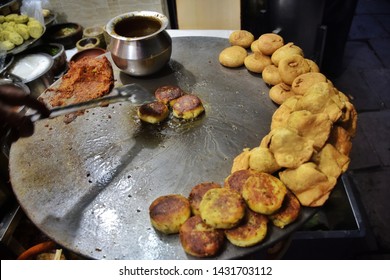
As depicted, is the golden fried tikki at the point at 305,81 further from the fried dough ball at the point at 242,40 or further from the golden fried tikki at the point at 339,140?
the fried dough ball at the point at 242,40

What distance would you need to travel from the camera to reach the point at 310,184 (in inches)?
64.9

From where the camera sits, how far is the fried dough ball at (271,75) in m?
2.32

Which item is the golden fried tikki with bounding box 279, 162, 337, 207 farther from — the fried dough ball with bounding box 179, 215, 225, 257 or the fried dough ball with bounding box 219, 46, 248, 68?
the fried dough ball with bounding box 219, 46, 248, 68

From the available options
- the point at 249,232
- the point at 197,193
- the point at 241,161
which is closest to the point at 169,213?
the point at 197,193

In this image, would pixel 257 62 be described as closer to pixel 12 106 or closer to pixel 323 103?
pixel 323 103

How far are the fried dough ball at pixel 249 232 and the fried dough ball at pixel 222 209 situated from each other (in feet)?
0.14

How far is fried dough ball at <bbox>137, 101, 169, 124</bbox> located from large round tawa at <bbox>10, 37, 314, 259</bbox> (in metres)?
0.06

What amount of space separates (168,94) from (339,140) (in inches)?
48.5

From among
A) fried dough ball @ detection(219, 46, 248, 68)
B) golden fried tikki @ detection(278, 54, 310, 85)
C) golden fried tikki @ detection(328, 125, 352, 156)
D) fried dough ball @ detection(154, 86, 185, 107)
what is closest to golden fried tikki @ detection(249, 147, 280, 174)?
golden fried tikki @ detection(328, 125, 352, 156)

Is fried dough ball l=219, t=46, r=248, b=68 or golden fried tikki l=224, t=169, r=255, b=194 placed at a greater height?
fried dough ball l=219, t=46, r=248, b=68

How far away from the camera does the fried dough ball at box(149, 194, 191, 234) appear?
1597mm

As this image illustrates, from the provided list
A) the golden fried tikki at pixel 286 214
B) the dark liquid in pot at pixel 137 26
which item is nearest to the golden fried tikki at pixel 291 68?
the golden fried tikki at pixel 286 214

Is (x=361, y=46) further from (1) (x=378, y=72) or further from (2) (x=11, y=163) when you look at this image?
(2) (x=11, y=163)

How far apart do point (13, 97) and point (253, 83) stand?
1.68m
